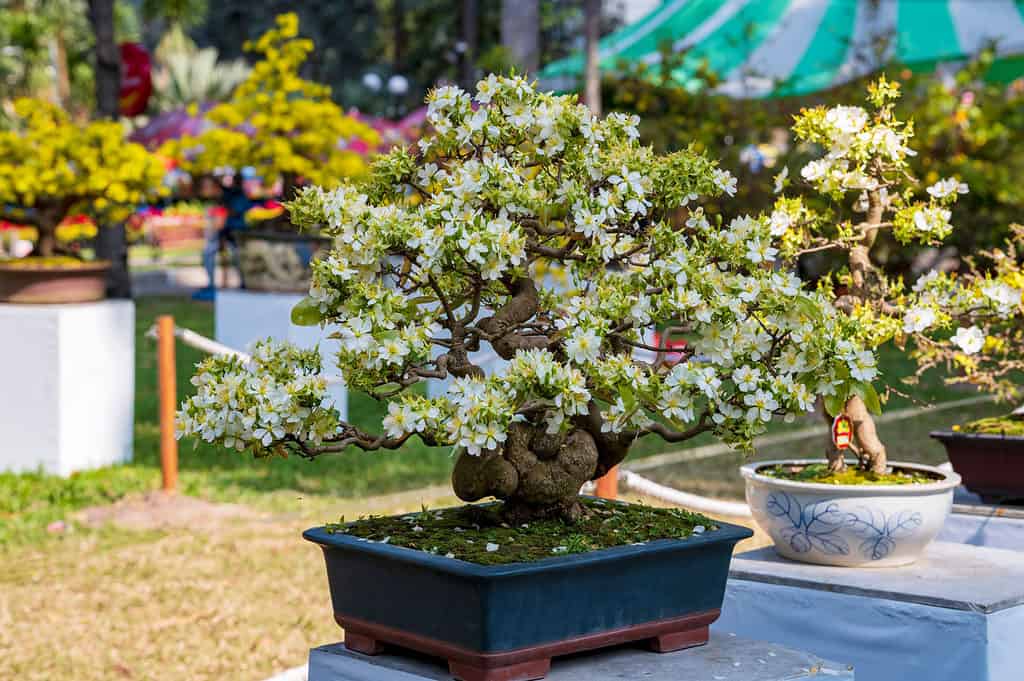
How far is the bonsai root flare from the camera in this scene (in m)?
2.37

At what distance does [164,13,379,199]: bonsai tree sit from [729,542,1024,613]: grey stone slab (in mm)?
6944

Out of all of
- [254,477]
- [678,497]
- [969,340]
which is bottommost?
[254,477]

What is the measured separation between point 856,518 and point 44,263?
554 cm

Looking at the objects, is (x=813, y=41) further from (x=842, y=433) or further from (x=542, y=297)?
(x=542, y=297)

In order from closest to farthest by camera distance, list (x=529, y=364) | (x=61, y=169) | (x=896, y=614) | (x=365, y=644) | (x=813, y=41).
A: (x=529, y=364) → (x=365, y=644) → (x=896, y=614) → (x=61, y=169) → (x=813, y=41)

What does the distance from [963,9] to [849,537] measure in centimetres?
1115

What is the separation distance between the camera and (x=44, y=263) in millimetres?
7344

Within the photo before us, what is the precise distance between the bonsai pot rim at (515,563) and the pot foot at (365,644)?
6.6 inches

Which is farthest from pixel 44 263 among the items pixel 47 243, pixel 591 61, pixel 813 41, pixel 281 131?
pixel 813 41

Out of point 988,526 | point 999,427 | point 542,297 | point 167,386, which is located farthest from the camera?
point 167,386

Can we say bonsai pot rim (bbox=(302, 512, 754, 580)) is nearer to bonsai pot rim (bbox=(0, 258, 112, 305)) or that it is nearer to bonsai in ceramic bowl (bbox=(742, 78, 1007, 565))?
bonsai in ceramic bowl (bbox=(742, 78, 1007, 565))

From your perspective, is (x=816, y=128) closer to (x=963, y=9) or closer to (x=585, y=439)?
(x=585, y=439)

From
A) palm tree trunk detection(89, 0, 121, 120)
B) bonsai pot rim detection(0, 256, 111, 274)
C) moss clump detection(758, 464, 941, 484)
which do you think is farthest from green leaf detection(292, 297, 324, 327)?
palm tree trunk detection(89, 0, 121, 120)

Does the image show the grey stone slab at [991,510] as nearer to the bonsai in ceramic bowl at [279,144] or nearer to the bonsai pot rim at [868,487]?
the bonsai pot rim at [868,487]
